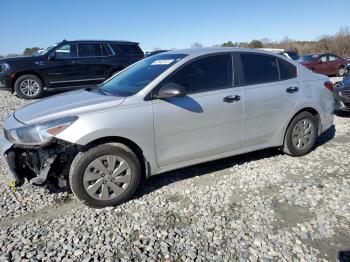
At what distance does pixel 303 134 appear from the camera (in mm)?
4750

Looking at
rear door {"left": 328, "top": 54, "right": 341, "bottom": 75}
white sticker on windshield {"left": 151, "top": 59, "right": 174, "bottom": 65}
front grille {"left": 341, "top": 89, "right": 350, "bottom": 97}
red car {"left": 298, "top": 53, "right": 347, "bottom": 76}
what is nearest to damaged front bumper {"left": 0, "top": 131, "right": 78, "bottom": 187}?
white sticker on windshield {"left": 151, "top": 59, "right": 174, "bottom": 65}

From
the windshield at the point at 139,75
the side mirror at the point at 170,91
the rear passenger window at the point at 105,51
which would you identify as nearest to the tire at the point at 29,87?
the rear passenger window at the point at 105,51

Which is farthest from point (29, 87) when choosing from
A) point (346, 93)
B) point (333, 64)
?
point (333, 64)

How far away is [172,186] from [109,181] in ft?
2.94

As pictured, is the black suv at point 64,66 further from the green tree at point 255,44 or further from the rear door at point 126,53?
the green tree at point 255,44

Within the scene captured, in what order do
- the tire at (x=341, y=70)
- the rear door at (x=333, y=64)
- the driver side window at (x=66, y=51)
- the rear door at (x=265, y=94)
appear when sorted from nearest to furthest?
the rear door at (x=265, y=94)
the driver side window at (x=66, y=51)
the rear door at (x=333, y=64)
the tire at (x=341, y=70)

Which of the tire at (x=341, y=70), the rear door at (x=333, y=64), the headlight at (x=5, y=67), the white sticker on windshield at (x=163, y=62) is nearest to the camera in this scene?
the white sticker on windshield at (x=163, y=62)

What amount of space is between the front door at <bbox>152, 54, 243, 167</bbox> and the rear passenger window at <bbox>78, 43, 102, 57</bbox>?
746 centimetres

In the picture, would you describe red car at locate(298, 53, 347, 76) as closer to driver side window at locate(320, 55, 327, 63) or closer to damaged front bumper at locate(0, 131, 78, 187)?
driver side window at locate(320, 55, 327, 63)

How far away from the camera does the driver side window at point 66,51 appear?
33.0 ft

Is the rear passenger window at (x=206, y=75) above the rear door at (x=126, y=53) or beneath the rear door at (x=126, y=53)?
beneath

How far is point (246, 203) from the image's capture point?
3498 millimetres

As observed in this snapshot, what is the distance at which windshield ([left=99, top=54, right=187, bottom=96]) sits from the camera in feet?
12.1

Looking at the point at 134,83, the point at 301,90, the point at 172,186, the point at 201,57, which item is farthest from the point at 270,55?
the point at 172,186
